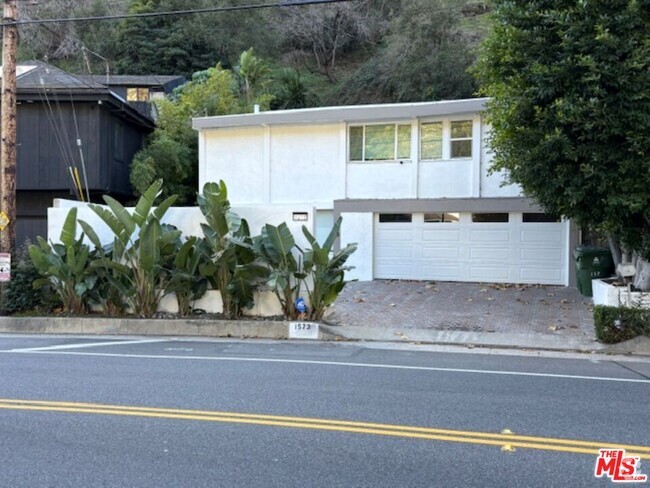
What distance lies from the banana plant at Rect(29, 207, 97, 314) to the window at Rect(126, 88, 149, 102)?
75.5 ft

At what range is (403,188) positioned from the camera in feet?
63.4

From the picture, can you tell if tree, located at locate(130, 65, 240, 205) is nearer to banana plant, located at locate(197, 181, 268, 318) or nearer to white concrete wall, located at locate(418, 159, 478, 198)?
white concrete wall, located at locate(418, 159, 478, 198)

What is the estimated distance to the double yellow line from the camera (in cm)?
501

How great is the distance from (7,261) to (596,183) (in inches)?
504

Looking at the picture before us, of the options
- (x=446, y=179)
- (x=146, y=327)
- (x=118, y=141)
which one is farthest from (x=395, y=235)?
(x=118, y=141)

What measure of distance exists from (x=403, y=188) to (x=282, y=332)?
345 inches

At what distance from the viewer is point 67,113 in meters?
22.8

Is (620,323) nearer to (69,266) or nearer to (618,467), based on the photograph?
(618,467)

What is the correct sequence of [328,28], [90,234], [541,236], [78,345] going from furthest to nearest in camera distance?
[328,28]
[541,236]
[90,234]
[78,345]

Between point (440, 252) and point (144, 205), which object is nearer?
point (144, 205)

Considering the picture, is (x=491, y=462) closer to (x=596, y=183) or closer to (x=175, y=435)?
(x=175, y=435)

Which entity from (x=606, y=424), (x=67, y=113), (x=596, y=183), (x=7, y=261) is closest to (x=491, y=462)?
(x=606, y=424)

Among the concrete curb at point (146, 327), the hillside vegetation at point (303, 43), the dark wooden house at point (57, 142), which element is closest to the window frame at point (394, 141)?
the concrete curb at point (146, 327)

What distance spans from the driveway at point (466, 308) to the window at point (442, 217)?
79.6 inches
